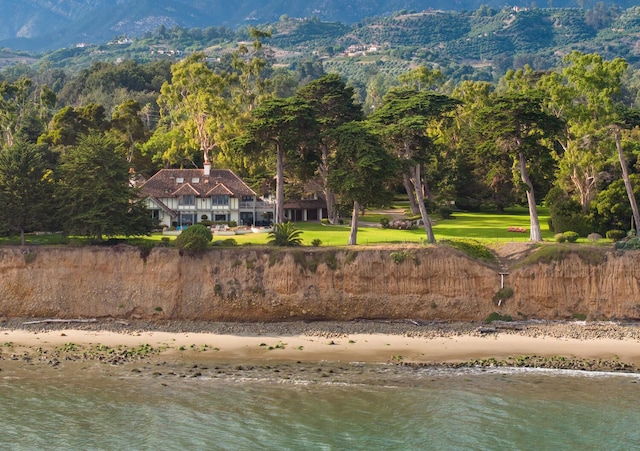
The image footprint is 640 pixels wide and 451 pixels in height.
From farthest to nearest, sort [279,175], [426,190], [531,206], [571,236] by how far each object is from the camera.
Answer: [426,190] → [279,175] → [531,206] → [571,236]

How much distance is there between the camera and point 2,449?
107 feet

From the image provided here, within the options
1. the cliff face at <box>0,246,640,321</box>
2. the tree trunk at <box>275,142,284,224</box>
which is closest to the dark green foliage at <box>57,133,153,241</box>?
the cliff face at <box>0,246,640,321</box>

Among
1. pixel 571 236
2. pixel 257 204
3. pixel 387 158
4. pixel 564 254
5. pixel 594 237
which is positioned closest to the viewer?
pixel 564 254

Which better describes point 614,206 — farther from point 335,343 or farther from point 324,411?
point 324,411

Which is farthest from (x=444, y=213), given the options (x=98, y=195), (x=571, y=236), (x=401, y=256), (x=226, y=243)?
(x=98, y=195)

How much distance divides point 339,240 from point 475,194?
101 feet

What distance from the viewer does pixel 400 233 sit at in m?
63.5

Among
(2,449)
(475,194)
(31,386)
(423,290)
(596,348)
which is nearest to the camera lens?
(2,449)

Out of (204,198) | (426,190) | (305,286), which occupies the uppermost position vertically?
(426,190)

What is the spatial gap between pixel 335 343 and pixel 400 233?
18645 millimetres

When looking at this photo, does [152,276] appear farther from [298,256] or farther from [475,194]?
[475,194]

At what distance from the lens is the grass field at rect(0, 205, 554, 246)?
5688cm

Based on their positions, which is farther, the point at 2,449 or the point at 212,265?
the point at 212,265

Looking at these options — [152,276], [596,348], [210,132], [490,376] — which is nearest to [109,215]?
[152,276]
